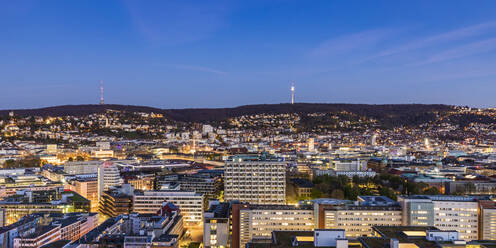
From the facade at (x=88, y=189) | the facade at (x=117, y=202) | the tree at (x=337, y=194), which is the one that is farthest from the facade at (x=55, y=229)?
the tree at (x=337, y=194)

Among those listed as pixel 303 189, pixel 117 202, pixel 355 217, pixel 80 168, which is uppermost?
pixel 355 217

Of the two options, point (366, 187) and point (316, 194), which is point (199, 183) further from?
point (366, 187)

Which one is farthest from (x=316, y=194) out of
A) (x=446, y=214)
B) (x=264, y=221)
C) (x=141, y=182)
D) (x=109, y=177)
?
(x=109, y=177)

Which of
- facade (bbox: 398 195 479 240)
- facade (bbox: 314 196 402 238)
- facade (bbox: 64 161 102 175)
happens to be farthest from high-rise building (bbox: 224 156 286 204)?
facade (bbox: 64 161 102 175)

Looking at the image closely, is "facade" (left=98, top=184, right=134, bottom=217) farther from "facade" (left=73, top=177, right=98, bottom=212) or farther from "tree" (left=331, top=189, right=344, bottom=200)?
"tree" (left=331, top=189, right=344, bottom=200)

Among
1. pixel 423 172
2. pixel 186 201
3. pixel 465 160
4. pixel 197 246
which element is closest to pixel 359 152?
pixel 465 160

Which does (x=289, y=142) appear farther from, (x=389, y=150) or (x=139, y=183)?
(x=139, y=183)

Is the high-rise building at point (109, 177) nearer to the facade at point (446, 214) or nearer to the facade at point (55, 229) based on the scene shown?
the facade at point (55, 229)
